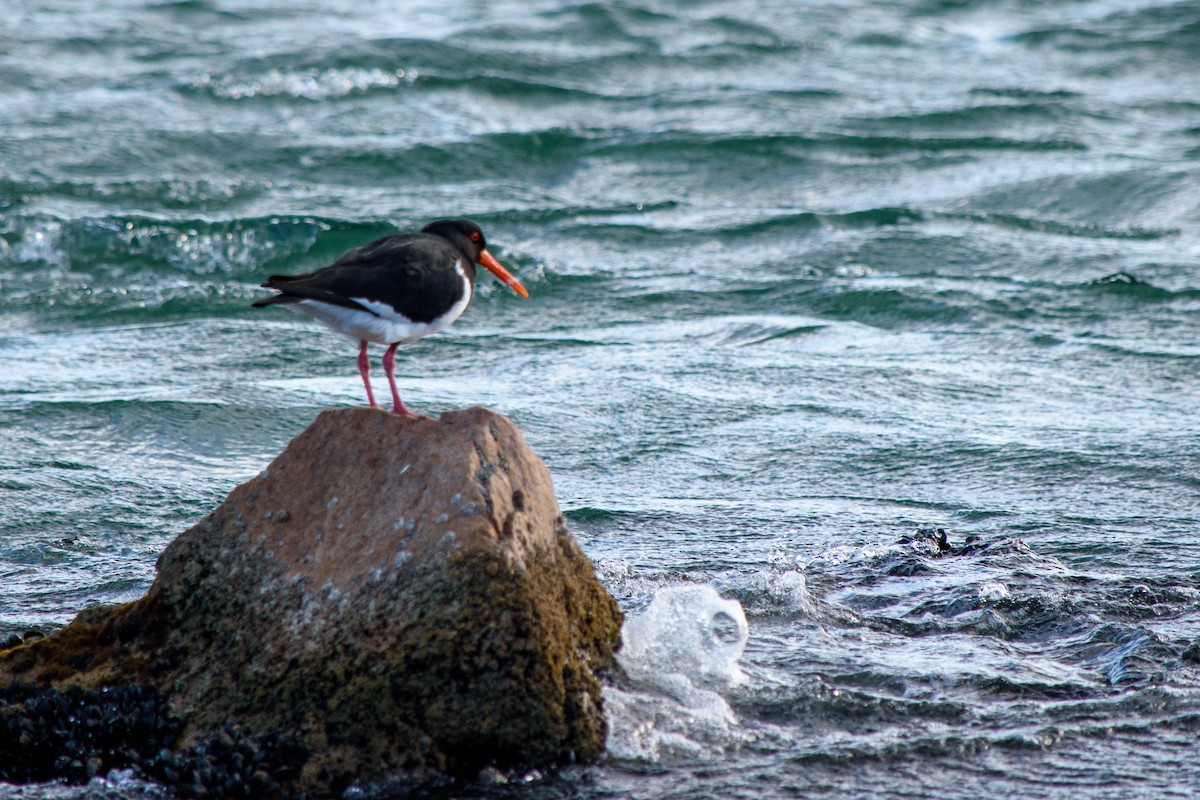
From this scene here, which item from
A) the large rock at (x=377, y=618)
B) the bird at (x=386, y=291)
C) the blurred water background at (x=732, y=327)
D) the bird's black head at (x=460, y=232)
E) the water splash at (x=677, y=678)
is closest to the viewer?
the large rock at (x=377, y=618)

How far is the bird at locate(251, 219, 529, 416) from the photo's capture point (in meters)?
5.54

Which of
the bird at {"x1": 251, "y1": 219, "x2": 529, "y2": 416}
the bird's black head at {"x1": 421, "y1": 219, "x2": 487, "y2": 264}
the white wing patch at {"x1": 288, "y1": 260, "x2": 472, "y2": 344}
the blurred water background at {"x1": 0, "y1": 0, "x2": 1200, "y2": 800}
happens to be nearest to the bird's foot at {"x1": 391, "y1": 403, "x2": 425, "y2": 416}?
the bird at {"x1": 251, "y1": 219, "x2": 529, "y2": 416}

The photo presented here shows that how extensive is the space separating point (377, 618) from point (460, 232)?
2.28 metres

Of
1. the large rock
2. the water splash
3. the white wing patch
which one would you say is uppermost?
the white wing patch

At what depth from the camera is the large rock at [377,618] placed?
14.8ft

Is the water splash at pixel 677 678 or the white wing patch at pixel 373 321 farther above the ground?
the white wing patch at pixel 373 321

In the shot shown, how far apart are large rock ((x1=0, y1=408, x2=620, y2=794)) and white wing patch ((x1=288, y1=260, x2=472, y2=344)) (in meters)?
0.64

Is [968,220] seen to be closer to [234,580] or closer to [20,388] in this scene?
[20,388]

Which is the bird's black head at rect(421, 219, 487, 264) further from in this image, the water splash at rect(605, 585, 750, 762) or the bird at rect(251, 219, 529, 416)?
the water splash at rect(605, 585, 750, 762)

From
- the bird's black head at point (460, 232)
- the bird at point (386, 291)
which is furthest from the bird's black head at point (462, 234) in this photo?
the bird at point (386, 291)

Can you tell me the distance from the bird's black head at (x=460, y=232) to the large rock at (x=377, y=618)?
1439mm

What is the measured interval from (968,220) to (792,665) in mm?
9849

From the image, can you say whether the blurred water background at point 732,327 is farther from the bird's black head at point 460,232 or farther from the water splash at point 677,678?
the bird's black head at point 460,232

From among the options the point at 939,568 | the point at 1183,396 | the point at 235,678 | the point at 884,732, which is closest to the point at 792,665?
the point at 884,732
